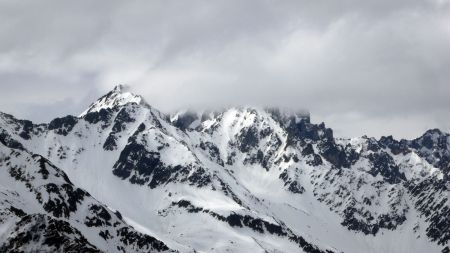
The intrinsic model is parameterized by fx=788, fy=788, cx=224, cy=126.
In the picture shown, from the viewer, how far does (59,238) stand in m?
172

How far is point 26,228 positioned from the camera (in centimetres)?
17588

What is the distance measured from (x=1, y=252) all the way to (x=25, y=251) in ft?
31.3

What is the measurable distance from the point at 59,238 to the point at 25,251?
765cm

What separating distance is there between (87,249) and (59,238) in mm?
6574

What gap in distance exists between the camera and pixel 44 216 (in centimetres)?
17688

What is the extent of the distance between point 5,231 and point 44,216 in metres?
15.5

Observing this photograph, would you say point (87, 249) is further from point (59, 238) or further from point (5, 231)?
point (5, 231)

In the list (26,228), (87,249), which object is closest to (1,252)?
(26,228)

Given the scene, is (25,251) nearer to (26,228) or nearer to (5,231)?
(26,228)

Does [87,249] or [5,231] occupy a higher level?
[5,231]

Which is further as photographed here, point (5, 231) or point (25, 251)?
point (5, 231)

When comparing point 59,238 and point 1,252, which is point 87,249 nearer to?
point 59,238

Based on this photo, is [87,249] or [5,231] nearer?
[87,249]

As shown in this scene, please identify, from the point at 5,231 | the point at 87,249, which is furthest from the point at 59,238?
the point at 5,231
